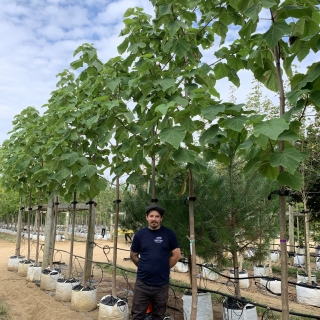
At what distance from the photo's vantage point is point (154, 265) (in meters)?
3.09

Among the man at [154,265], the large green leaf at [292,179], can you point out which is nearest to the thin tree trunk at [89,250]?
the man at [154,265]

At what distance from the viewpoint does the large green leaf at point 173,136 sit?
1.88 metres

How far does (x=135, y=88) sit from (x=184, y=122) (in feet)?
3.28

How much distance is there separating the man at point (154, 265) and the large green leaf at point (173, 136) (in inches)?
53.8

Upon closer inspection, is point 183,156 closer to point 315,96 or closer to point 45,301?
point 315,96

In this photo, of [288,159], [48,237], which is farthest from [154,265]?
[48,237]

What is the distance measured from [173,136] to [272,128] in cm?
64

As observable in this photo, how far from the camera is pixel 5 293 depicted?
6242mm

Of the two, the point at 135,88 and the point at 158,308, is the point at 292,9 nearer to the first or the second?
the point at 135,88

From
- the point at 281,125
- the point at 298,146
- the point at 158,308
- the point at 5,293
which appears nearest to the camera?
the point at 281,125

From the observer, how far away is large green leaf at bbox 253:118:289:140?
4.63ft

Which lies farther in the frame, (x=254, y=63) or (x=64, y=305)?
(x=64, y=305)

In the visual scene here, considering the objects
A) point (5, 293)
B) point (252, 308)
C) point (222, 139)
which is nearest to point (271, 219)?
point (252, 308)

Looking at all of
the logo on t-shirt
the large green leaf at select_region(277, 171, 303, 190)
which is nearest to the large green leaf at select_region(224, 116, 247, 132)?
the large green leaf at select_region(277, 171, 303, 190)
